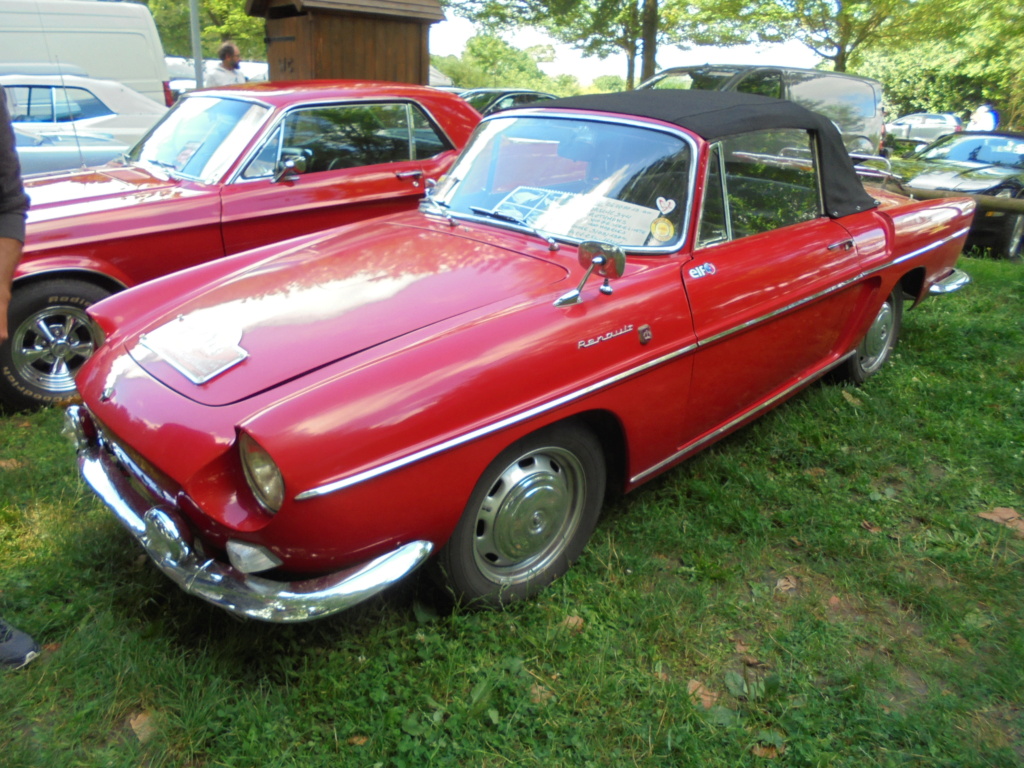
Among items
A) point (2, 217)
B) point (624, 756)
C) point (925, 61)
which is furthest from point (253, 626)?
point (925, 61)

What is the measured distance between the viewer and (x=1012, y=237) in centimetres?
754

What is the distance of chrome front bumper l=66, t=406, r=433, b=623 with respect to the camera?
2133 mm

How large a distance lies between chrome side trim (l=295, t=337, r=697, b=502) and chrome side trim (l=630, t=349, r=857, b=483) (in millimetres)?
438

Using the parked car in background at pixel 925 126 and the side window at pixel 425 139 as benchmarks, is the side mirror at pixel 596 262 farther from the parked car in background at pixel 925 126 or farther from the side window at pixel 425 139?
the parked car in background at pixel 925 126

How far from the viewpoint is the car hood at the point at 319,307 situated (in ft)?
7.74

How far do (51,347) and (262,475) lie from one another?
2711mm

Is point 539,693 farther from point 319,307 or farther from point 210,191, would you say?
point 210,191

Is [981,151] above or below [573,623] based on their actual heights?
above

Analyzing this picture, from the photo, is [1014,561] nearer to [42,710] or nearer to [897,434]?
[897,434]

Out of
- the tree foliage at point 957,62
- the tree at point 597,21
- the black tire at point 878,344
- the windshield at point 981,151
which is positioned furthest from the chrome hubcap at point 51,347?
the tree foliage at point 957,62

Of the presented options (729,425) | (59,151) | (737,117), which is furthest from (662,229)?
(59,151)

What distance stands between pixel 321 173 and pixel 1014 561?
4.12 m

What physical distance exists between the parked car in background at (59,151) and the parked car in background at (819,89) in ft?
20.4

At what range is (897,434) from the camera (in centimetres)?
398
